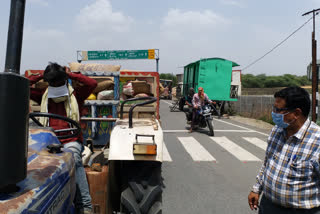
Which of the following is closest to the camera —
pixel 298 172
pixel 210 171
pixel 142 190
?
pixel 298 172

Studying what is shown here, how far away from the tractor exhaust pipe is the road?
3518 millimetres

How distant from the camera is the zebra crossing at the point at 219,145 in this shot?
7625mm

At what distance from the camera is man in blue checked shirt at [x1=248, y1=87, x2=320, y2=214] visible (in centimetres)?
238

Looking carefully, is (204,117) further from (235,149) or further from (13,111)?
(13,111)

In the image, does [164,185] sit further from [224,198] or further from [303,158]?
[303,158]

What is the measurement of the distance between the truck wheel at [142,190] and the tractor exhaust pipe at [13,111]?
6.14 feet

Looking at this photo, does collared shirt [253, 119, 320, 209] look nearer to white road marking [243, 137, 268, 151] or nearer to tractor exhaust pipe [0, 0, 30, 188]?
tractor exhaust pipe [0, 0, 30, 188]

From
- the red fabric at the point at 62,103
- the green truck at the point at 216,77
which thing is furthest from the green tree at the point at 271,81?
the red fabric at the point at 62,103

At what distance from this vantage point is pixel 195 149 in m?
8.70

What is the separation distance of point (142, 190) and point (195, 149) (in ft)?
19.3

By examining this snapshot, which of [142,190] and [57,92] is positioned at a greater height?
[57,92]

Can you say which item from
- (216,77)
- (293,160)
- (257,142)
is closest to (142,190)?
(293,160)

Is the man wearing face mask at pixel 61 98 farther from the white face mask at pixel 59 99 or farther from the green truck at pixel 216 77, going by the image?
the green truck at pixel 216 77

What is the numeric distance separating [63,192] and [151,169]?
149cm
